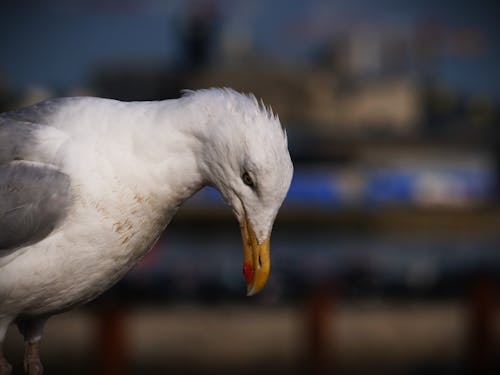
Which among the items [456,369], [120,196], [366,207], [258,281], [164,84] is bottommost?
[164,84]

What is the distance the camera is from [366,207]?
784 centimetres

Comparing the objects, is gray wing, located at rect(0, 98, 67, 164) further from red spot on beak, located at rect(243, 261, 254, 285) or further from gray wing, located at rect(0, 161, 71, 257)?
red spot on beak, located at rect(243, 261, 254, 285)

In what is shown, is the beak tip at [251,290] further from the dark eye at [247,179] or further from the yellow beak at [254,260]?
the dark eye at [247,179]

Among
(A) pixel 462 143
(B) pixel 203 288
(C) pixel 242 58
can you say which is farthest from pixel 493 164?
(C) pixel 242 58

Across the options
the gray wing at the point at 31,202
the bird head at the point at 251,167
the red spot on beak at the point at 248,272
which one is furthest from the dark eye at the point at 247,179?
the gray wing at the point at 31,202

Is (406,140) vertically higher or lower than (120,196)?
lower

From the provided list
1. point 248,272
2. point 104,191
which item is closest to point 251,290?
point 248,272

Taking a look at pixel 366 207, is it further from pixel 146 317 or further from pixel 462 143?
pixel 462 143

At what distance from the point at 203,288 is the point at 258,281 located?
10.2 m

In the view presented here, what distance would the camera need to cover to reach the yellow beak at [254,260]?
149 cm

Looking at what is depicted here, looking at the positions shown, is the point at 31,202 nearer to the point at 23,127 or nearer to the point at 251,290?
the point at 23,127

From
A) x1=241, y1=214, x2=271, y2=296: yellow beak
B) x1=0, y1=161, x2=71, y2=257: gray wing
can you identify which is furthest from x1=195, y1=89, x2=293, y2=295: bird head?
x1=0, y1=161, x2=71, y2=257: gray wing

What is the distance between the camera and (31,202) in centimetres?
149

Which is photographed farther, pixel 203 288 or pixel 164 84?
pixel 164 84
